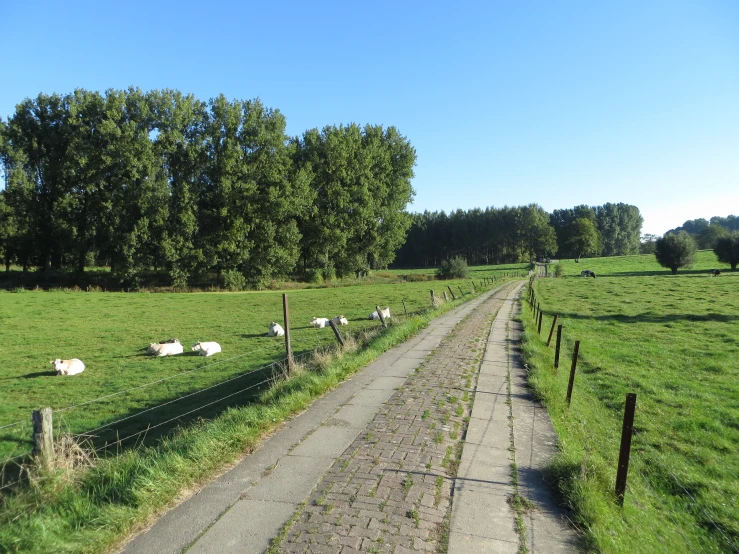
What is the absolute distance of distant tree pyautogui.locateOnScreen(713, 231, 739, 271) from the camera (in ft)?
225

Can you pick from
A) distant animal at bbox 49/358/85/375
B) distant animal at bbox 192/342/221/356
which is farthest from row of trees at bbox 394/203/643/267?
distant animal at bbox 49/358/85/375

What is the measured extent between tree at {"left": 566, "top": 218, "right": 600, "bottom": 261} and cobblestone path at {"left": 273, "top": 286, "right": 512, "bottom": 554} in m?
120

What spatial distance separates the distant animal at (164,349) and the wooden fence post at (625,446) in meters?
15.4

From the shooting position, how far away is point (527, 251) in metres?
124

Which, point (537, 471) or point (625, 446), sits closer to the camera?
point (625, 446)

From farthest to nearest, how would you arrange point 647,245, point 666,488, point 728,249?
1. point 647,245
2. point 728,249
3. point 666,488

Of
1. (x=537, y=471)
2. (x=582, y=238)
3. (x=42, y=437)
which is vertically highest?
(x=582, y=238)

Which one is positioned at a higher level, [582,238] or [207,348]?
[582,238]

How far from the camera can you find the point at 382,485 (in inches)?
199

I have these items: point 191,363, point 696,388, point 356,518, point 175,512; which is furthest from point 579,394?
point 191,363

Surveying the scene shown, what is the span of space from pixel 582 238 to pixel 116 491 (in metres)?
126

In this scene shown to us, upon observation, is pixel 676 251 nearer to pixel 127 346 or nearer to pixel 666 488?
pixel 666 488

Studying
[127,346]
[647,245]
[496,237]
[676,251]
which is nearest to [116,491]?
[127,346]

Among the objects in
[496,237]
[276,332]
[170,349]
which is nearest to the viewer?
[170,349]
